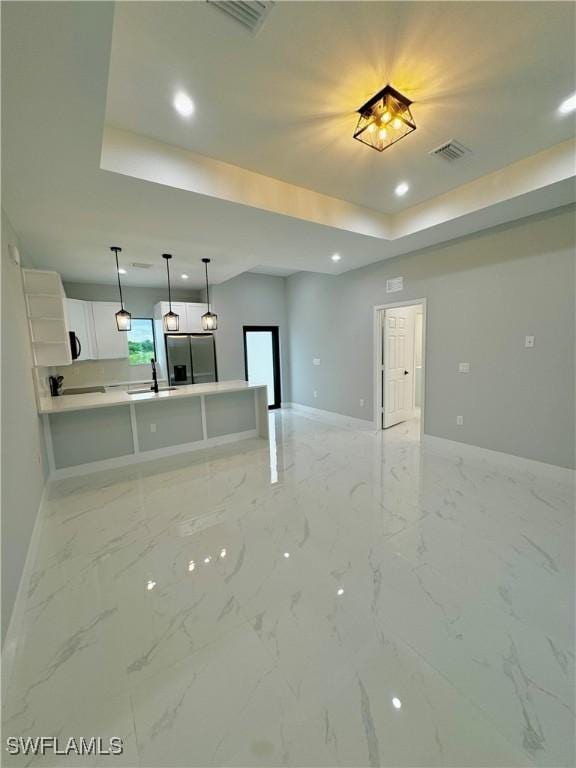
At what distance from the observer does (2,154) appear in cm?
196

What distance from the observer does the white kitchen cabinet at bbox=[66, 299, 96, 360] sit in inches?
207

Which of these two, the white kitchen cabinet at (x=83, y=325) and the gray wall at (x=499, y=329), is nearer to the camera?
the gray wall at (x=499, y=329)

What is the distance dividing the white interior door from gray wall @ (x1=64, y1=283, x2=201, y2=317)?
170 inches

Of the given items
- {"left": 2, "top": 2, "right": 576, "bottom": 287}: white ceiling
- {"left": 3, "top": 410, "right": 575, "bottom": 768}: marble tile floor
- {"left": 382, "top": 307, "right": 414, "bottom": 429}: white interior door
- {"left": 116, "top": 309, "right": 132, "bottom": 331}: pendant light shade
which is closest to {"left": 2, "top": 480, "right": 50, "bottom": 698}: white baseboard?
{"left": 3, "top": 410, "right": 575, "bottom": 768}: marble tile floor

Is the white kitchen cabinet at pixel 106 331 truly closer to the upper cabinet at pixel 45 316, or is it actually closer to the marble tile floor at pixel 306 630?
the upper cabinet at pixel 45 316

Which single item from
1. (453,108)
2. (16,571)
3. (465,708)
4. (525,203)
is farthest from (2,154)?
(525,203)

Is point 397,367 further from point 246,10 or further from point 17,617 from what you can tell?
point 17,617

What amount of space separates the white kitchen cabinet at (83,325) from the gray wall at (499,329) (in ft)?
16.1

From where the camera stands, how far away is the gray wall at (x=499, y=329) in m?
3.31

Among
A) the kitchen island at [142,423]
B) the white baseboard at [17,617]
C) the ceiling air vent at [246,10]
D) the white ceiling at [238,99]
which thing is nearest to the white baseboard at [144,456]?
the kitchen island at [142,423]

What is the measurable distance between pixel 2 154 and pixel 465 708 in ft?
12.8

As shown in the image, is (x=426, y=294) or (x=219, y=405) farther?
(x=219, y=405)

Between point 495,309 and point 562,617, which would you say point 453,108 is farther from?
point 562,617

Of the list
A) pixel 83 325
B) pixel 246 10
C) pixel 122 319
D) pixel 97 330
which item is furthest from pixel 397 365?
pixel 83 325
